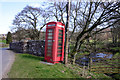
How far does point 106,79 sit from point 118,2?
15.0 ft

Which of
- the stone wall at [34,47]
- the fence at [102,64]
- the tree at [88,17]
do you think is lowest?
the fence at [102,64]

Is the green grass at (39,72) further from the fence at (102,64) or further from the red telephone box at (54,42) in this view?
the fence at (102,64)

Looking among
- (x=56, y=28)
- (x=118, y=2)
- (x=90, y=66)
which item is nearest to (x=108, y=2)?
(x=118, y=2)

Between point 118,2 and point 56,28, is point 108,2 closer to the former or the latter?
point 118,2

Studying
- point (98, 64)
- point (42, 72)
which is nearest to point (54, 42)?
point (42, 72)

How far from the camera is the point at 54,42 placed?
5.53m

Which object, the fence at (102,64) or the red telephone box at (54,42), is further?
the fence at (102,64)

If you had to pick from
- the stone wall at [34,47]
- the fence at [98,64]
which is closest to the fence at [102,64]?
the fence at [98,64]

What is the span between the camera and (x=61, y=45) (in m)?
6.01

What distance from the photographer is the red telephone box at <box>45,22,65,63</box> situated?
18.2 feet

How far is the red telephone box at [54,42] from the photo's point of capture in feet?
18.2

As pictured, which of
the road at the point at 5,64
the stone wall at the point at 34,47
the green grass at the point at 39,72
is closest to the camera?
the green grass at the point at 39,72

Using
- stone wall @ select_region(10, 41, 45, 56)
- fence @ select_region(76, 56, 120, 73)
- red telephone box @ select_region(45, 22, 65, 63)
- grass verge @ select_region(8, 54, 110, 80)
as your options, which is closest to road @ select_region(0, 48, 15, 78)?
grass verge @ select_region(8, 54, 110, 80)

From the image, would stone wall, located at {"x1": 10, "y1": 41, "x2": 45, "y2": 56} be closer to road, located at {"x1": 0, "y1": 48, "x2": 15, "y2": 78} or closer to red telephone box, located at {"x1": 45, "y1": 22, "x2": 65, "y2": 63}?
road, located at {"x1": 0, "y1": 48, "x2": 15, "y2": 78}
